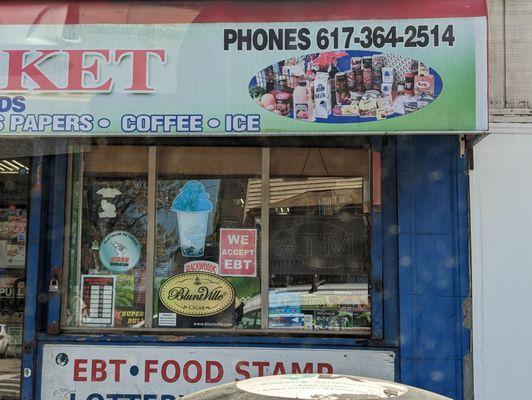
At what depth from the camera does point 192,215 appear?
604 cm

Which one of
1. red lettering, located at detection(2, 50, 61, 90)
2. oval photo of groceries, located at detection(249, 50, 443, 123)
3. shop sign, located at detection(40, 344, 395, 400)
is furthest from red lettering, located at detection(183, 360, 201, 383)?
red lettering, located at detection(2, 50, 61, 90)

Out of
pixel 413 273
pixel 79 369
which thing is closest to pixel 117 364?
pixel 79 369

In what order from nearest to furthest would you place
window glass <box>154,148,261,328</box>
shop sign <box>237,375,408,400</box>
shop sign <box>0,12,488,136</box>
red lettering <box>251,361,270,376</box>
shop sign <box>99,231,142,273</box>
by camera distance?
shop sign <box>237,375,408,400</box> → shop sign <box>0,12,488,136</box> → red lettering <box>251,361,270,376</box> → window glass <box>154,148,261,328</box> → shop sign <box>99,231,142,273</box>

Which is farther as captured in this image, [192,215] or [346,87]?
[192,215]

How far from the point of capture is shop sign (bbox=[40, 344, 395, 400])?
218 inches

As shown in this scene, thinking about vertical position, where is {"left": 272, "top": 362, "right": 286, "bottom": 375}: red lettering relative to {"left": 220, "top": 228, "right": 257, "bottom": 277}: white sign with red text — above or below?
below

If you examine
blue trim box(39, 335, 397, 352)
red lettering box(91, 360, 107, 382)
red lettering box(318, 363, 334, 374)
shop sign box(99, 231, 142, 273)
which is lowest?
red lettering box(91, 360, 107, 382)

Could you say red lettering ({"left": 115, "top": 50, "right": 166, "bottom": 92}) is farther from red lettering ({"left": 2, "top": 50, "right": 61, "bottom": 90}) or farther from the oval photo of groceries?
the oval photo of groceries

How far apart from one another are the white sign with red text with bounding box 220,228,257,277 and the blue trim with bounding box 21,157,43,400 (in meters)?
1.70

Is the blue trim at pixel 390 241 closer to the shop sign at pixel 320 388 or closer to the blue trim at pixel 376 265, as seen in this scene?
the blue trim at pixel 376 265

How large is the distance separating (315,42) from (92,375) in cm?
349

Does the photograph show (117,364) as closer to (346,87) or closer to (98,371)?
(98,371)

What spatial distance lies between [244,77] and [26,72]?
171cm

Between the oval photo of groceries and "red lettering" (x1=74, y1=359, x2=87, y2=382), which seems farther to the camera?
"red lettering" (x1=74, y1=359, x2=87, y2=382)
